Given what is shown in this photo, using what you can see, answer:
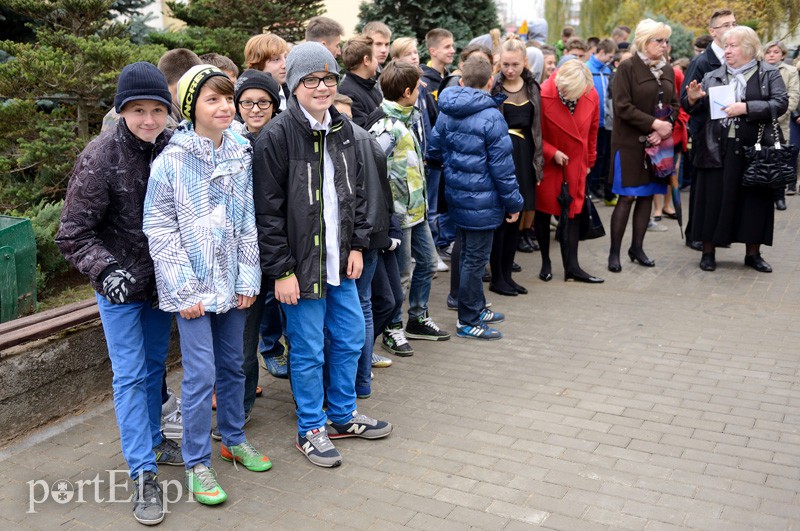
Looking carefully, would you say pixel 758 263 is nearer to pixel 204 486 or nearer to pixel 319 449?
pixel 319 449

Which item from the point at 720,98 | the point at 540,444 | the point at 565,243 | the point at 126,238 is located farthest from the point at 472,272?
the point at 720,98

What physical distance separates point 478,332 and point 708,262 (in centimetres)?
314

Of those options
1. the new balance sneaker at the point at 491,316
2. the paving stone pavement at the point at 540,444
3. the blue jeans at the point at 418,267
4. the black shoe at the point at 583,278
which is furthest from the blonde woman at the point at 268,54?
the black shoe at the point at 583,278

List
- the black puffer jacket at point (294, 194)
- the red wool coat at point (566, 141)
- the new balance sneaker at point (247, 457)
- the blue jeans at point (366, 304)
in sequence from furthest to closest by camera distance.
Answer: the red wool coat at point (566, 141) < the blue jeans at point (366, 304) < the new balance sneaker at point (247, 457) < the black puffer jacket at point (294, 194)

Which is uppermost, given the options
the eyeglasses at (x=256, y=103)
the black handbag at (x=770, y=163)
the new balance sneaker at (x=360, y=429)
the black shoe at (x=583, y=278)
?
the eyeglasses at (x=256, y=103)

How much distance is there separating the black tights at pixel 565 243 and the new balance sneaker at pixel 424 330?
202 centimetres

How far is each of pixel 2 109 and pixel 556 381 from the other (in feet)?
15.5

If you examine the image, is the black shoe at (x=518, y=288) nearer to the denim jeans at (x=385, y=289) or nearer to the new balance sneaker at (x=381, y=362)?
the new balance sneaker at (x=381, y=362)

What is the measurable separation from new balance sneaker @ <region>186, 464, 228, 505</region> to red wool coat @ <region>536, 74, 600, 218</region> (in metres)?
4.71

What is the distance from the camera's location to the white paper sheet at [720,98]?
780 centimetres

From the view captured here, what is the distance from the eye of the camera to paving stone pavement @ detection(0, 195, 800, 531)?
152 inches

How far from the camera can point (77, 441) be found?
15.3ft

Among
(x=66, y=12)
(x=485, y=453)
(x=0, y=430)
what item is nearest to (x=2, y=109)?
(x=66, y=12)

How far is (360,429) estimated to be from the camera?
4.67m
